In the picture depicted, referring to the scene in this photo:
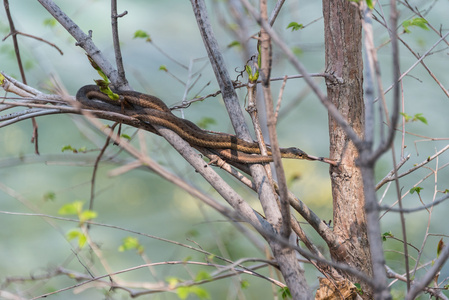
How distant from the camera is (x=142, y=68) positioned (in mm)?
4430

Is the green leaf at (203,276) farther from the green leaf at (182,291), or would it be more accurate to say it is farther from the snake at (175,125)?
the snake at (175,125)

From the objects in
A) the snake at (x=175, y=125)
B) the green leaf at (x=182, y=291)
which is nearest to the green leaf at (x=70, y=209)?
the green leaf at (x=182, y=291)

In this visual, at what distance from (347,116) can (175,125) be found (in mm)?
826

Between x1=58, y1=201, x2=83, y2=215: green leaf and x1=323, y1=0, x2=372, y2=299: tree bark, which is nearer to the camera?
x1=58, y1=201, x2=83, y2=215: green leaf

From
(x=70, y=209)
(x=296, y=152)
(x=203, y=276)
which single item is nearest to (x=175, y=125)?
(x=296, y=152)

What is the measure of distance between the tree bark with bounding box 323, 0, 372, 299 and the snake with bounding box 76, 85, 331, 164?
13 centimetres

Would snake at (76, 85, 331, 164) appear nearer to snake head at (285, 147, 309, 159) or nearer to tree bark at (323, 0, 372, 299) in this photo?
tree bark at (323, 0, 372, 299)

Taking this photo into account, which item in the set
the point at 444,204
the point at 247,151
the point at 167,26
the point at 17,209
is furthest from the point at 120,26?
the point at 444,204

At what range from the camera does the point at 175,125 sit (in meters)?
2.27

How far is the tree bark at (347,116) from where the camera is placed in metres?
2.23

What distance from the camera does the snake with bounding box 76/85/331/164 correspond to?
221 cm

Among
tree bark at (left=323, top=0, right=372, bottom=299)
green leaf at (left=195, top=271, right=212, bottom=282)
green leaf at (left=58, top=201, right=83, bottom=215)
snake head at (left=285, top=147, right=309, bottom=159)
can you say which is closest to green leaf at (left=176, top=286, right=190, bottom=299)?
green leaf at (left=195, top=271, right=212, bottom=282)

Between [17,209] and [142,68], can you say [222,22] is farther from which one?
[17,209]

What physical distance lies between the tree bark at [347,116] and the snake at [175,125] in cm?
13
